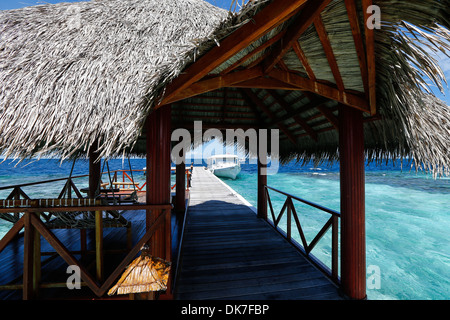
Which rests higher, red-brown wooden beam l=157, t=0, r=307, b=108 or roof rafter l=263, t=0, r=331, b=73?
roof rafter l=263, t=0, r=331, b=73

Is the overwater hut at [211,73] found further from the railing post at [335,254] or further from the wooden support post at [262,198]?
the wooden support post at [262,198]

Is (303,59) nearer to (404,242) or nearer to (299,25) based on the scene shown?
(299,25)

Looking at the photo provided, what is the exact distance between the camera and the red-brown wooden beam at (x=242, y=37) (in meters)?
1.03

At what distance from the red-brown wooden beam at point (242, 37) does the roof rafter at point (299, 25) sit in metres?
0.08

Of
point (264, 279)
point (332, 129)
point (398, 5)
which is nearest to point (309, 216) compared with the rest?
point (332, 129)

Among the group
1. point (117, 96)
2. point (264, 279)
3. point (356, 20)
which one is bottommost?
point (264, 279)

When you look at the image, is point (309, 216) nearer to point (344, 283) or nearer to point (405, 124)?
point (344, 283)

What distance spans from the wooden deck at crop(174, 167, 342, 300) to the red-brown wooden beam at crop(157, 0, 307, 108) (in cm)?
221

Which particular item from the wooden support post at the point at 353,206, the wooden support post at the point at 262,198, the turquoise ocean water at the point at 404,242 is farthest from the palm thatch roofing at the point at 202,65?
the wooden support post at the point at 262,198

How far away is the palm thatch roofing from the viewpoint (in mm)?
1251

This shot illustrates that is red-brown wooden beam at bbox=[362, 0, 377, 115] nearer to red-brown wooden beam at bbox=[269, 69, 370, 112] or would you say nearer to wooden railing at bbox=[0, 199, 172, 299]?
red-brown wooden beam at bbox=[269, 69, 370, 112]

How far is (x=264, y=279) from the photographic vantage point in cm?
230

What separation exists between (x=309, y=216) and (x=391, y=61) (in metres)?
9.92

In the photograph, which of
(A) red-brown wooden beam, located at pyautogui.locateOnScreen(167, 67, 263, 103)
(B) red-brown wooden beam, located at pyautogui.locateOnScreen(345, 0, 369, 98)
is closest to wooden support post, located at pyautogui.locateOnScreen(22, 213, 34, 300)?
(A) red-brown wooden beam, located at pyautogui.locateOnScreen(167, 67, 263, 103)
